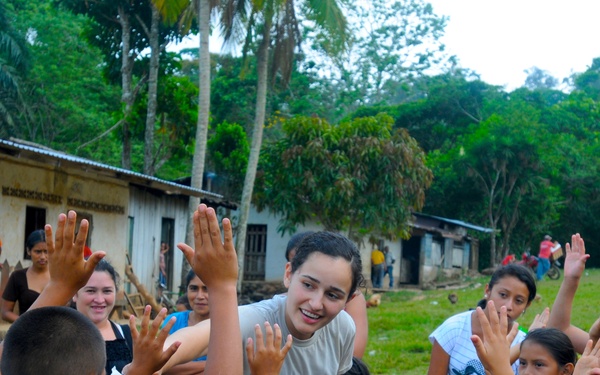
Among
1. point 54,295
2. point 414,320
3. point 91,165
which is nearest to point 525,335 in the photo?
point 54,295

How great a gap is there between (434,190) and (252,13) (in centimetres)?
1972

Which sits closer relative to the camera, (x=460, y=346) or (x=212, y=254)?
(x=212, y=254)

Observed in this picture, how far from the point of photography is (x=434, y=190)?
119 feet

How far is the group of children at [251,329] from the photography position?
8.30ft

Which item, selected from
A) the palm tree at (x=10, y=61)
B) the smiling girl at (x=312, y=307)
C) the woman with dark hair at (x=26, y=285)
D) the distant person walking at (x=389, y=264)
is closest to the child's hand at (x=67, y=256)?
the smiling girl at (x=312, y=307)

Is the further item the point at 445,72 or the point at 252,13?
the point at 445,72

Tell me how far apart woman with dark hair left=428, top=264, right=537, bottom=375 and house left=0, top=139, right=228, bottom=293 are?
25.3 feet

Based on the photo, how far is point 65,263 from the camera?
2.91 meters

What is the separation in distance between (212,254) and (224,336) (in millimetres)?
267

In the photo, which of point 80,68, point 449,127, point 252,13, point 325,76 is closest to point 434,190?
point 449,127

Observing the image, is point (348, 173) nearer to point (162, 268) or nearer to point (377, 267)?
point (162, 268)

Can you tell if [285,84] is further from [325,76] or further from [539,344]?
[325,76]

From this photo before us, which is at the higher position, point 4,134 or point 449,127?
point 449,127

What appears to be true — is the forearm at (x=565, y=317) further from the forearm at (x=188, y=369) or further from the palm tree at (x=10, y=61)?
the palm tree at (x=10, y=61)
